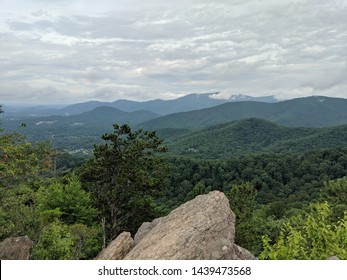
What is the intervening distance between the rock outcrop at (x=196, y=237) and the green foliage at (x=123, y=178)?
633 inches

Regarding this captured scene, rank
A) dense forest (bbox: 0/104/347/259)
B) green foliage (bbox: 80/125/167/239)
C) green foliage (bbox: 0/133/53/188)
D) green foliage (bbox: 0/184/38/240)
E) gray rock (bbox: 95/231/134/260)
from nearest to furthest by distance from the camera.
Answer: dense forest (bbox: 0/104/347/259) < gray rock (bbox: 95/231/134/260) < green foliage (bbox: 0/184/38/240) < green foliage (bbox: 0/133/53/188) < green foliage (bbox: 80/125/167/239)

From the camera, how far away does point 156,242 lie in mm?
13695

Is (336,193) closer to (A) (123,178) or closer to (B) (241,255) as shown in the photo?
(A) (123,178)

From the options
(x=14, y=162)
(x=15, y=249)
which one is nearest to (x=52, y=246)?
(x=15, y=249)

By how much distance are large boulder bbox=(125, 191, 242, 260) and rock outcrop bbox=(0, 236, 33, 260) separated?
5469 millimetres

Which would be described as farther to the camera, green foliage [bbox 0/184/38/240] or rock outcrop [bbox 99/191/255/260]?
green foliage [bbox 0/184/38/240]

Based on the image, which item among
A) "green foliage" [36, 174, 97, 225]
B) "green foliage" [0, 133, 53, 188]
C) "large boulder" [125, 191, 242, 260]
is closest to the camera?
"large boulder" [125, 191, 242, 260]

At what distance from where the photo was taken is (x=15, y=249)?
15953mm

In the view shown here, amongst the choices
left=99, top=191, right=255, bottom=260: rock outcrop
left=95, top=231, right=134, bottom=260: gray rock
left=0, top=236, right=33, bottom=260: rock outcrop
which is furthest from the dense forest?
left=95, top=231, right=134, bottom=260: gray rock

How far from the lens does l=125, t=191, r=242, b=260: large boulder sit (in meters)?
12.9

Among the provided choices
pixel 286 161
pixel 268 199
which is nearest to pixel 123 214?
pixel 268 199

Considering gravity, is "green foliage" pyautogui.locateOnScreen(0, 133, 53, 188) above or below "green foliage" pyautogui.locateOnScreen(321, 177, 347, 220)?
above

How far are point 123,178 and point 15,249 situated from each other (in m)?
15.7

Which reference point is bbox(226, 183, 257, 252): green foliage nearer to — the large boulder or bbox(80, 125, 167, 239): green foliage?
bbox(80, 125, 167, 239): green foliage
